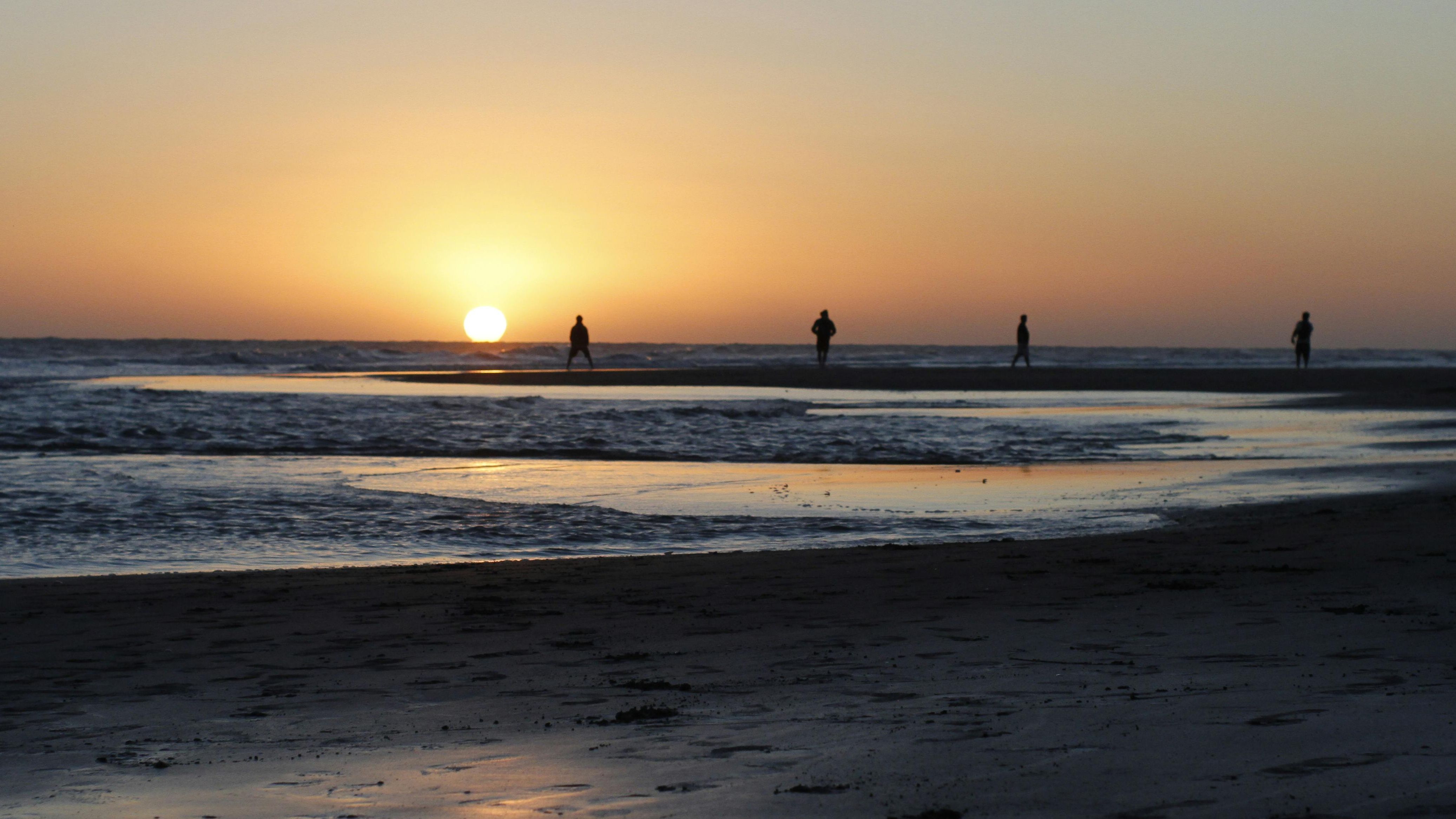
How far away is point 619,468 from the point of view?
570 inches

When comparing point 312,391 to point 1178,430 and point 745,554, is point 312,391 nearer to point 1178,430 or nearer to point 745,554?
point 1178,430

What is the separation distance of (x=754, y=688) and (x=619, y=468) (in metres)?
9.66

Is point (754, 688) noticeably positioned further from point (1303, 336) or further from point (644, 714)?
point (1303, 336)

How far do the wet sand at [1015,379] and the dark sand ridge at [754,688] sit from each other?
21651 millimetres

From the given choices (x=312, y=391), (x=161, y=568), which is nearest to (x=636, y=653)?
(x=161, y=568)

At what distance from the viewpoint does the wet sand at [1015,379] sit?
30641mm

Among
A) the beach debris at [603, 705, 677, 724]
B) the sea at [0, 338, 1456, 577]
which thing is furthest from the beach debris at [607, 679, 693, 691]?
the sea at [0, 338, 1456, 577]

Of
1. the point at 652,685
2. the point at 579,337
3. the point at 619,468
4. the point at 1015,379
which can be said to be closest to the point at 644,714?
the point at 652,685

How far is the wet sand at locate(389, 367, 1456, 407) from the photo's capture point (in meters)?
30.6

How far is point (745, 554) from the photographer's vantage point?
8586mm

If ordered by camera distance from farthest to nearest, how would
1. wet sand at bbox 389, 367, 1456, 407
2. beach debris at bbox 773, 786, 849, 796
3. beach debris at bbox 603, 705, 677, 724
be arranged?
wet sand at bbox 389, 367, 1456, 407
beach debris at bbox 603, 705, 677, 724
beach debris at bbox 773, 786, 849, 796

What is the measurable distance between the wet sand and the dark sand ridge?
21.7m

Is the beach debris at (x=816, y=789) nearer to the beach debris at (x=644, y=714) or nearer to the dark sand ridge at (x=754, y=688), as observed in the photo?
the dark sand ridge at (x=754, y=688)

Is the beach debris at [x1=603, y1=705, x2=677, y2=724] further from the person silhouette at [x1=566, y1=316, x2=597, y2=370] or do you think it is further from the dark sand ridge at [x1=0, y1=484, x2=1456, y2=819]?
the person silhouette at [x1=566, y1=316, x2=597, y2=370]
